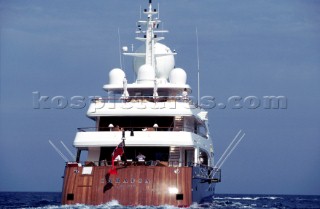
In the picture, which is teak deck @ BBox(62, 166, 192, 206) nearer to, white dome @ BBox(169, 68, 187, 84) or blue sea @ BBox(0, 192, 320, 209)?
blue sea @ BBox(0, 192, 320, 209)

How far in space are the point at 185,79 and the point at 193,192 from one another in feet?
40.1

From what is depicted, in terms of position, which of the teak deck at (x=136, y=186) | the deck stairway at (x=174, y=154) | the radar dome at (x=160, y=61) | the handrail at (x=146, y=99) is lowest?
the teak deck at (x=136, y=186)

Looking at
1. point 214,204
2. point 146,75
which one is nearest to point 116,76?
point 146,75

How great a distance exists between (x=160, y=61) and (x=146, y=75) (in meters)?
4.42

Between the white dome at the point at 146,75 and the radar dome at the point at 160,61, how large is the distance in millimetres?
3835

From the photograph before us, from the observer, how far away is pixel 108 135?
45062mm

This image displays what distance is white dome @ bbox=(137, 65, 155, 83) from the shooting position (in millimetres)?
50781

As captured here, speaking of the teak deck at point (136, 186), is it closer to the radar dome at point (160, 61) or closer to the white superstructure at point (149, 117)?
the white superstructure at point (149, 117)

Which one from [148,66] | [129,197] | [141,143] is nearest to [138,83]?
[148,66]

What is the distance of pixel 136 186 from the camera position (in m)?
41.8

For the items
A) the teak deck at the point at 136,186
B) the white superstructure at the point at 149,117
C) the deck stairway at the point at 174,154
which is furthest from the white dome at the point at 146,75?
the teak deck at the point at 136,186

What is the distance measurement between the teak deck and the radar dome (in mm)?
14145

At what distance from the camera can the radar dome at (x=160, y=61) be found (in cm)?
5506

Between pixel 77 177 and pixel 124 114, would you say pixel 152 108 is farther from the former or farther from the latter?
pixel 77 177
